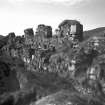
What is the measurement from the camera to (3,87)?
78.8 metres

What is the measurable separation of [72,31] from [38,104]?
65.6 meters

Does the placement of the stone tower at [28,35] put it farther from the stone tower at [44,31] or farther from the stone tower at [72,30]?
the stone tower at [72,30]

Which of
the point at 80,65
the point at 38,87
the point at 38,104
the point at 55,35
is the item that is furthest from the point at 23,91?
the point at 55,35

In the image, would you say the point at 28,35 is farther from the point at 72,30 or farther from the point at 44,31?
the point at 72,30

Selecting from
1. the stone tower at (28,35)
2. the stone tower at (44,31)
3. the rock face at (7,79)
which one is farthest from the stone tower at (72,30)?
the rock face at (7,79)

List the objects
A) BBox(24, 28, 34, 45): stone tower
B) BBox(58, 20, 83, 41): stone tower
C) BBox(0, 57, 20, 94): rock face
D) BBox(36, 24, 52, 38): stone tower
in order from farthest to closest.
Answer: BBox(24, 28, 34, 45): stone tower
BBox(36, 24, 52, 38): stone tower
BBox(58, 20, 83, 41): stone tower
BBox(0, 57, 20, 94): rock face

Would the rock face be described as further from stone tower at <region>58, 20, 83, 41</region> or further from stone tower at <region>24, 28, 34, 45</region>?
stone tower at <region>58, 20, 83, 41</region>

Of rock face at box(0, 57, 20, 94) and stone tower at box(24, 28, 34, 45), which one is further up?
stone tower at box(24, 28, 34, 45)

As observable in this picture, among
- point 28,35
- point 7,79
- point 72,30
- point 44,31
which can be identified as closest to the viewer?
point 7,79

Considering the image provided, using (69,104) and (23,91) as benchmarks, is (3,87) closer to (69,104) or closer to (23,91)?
(23,91)

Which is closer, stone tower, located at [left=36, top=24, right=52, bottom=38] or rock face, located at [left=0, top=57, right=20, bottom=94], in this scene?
rock face, located at [left=0, top=57, right=20, bottom=94]

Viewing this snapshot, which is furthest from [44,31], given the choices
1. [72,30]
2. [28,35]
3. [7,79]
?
[7,79]

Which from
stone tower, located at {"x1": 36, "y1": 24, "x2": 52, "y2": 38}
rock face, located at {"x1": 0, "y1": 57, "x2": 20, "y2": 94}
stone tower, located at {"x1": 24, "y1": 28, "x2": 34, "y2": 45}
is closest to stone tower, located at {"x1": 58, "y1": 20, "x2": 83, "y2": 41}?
stone tower, located at {"x1": 36, "y1": 24, "x2": 52, "y2": 38}

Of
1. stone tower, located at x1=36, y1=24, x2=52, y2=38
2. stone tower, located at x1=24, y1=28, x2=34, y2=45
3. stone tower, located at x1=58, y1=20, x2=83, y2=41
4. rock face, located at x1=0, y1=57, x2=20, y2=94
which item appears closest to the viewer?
rock face, located at x1=0, y1=57, x2=20, y2=94
